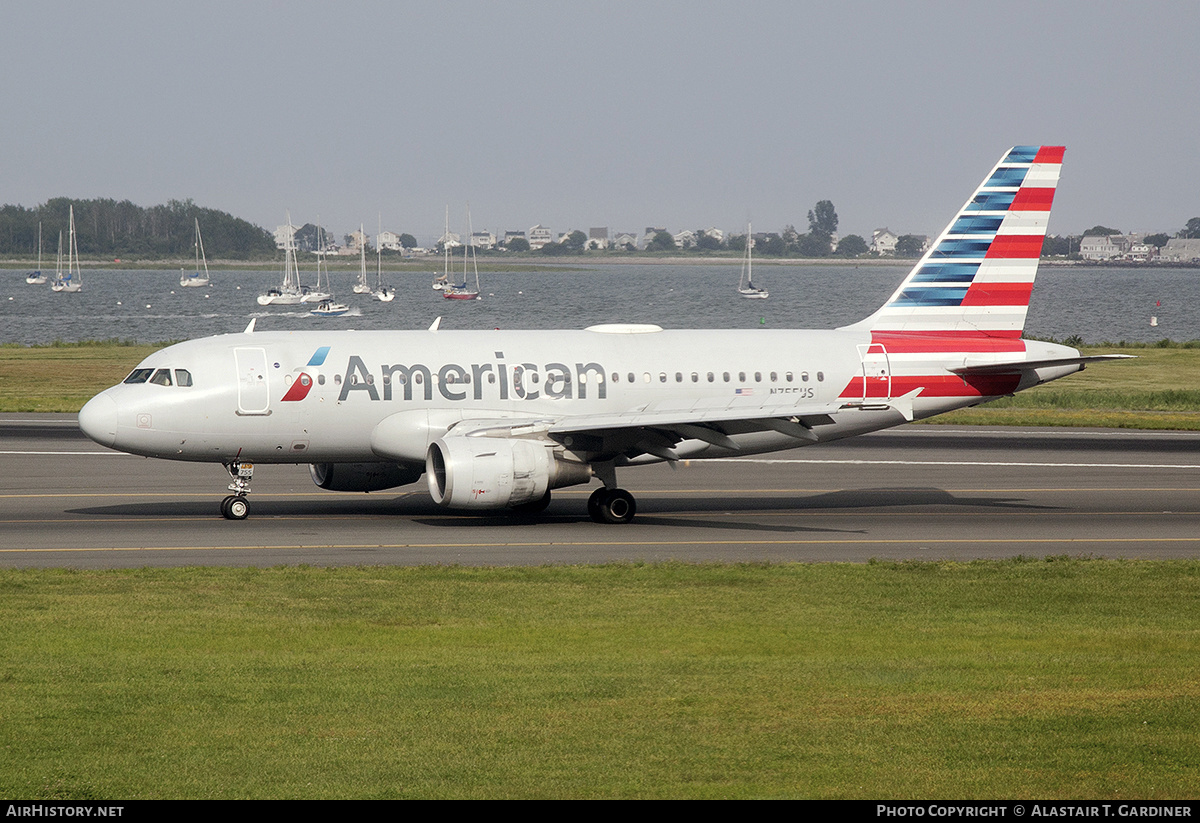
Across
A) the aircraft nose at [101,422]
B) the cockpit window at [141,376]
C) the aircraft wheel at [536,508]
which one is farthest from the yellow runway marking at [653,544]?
the cockpit window at [141,376]

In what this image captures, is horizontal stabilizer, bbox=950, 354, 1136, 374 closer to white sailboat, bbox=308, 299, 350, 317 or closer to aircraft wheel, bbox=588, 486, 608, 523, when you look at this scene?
aircraft wheel, bbox=588, 486, 608, 523

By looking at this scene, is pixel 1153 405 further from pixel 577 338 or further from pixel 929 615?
pixel 929 615

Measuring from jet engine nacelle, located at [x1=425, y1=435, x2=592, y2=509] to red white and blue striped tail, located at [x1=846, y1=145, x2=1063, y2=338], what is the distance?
35.9 ft

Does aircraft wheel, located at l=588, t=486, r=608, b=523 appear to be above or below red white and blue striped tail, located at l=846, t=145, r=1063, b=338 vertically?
below

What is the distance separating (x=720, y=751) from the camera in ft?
40.1

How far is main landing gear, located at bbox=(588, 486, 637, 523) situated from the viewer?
101ft

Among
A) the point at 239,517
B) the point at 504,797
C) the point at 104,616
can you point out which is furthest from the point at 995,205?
the point at 504,797

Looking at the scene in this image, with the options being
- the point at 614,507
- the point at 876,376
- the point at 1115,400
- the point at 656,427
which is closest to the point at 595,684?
the point at 656,427

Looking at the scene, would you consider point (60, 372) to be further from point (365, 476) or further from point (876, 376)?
point (876, 376)

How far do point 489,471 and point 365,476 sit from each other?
16.3 ft

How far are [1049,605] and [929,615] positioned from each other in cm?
243

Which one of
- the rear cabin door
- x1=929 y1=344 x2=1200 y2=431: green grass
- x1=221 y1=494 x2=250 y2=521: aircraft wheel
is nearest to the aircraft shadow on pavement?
x1=221 y1=494 x2=250 y2=521: aircraft wheel

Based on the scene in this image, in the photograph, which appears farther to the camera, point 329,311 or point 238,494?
point 329,311

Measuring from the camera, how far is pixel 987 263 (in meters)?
35.7
